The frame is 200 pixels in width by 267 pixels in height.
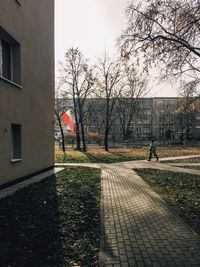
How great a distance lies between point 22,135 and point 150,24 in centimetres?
709

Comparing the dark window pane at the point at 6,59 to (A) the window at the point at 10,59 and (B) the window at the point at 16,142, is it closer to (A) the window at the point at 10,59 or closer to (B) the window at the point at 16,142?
(A) the window at the point at 10,59

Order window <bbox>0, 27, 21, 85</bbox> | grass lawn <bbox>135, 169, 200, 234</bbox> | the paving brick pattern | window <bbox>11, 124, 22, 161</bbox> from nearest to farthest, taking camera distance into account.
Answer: the paving brick pattern < grass lawn <bbox>135, 169, 200, 234</bbox> < window <bbox>0, 27, 21, 85</bbox> < window <bbox>11, 124, 22, 161</bbox>

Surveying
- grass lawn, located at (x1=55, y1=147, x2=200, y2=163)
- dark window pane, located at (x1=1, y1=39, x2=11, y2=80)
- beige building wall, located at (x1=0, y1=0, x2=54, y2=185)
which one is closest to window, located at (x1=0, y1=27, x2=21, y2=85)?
dark window pane, located at (x1=1, y1=39, x2=11, y2=80)

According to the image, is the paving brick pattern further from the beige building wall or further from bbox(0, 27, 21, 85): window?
bbox(0, 27, 21, 85): window

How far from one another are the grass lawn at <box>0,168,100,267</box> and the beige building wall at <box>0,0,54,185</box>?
273 cm

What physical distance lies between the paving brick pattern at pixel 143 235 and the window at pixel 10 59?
248 inches

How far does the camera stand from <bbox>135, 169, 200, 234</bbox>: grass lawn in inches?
277

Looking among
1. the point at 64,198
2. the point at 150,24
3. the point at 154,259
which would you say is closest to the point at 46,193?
the point at 64,198

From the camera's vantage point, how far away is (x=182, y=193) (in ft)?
32.5

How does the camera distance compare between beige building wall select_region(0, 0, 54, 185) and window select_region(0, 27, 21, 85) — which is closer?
beige building wall select_region(0, 0, 54, 185)

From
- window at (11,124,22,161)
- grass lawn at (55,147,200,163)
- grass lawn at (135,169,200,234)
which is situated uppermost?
window at (11,124,22,161)

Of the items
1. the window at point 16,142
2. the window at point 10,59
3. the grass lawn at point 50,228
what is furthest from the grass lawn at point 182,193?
the window at point 10,59

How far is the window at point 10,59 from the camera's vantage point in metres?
11.3

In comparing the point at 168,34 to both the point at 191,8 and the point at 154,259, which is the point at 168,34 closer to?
the point at 191,8
